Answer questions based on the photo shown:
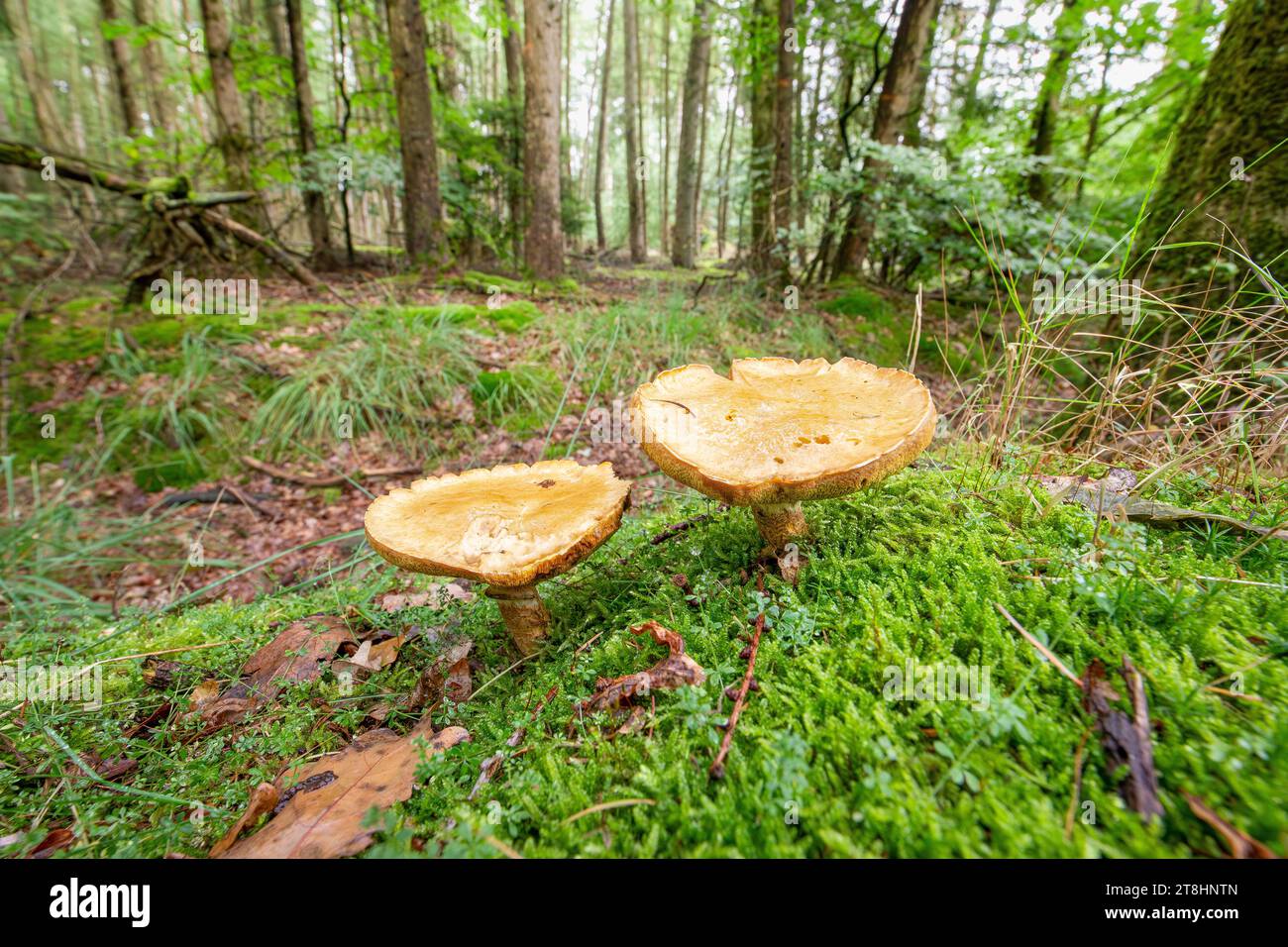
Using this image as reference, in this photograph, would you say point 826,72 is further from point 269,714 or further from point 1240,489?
point 269,714

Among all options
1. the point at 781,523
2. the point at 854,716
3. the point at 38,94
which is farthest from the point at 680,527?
the point at 38,94

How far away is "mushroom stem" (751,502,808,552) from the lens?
187cm

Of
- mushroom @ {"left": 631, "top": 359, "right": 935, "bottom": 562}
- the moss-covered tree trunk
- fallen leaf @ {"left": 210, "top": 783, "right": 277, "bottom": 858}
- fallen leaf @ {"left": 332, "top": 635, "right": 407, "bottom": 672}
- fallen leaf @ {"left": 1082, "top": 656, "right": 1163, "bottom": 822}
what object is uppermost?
the moss-covered tree trunk

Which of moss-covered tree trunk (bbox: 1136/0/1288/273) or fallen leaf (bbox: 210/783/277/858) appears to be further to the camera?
moss-covered tree trunk (bbox: 1136/0/1288/273)

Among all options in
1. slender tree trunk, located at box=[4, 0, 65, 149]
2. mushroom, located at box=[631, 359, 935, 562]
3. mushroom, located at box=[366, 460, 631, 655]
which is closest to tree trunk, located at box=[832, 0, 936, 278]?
mushroom, located at box=[631, 359, 935, 562]

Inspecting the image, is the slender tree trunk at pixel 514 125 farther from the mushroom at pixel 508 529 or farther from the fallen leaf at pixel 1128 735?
the fallen leaf at pixel 1128 735

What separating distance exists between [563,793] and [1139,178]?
415 inches

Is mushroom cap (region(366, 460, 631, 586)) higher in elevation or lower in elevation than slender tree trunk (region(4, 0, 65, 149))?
lower

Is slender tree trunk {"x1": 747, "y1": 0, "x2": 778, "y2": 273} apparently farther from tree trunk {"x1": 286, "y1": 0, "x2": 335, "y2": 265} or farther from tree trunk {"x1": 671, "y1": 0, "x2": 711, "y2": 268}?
tree trunk {"x1": 671, "y1": 0, "x2": 711, "y2": 268}

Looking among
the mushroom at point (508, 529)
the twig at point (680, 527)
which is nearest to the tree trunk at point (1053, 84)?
the twig at point (680, 527)

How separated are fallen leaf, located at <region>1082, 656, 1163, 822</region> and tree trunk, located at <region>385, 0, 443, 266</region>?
9285 mm

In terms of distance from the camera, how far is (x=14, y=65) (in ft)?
57.9


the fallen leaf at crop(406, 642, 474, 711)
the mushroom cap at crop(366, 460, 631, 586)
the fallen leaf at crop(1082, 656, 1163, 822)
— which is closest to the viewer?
the fallen leaf at crop(1082, 656, 1163, 822)
